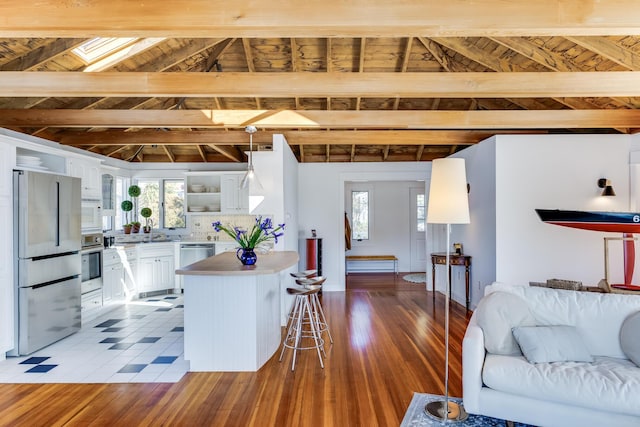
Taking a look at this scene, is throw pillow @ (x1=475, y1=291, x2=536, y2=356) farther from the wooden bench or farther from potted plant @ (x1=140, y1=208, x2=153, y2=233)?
the wooden bench

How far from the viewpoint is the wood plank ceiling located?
2328mm

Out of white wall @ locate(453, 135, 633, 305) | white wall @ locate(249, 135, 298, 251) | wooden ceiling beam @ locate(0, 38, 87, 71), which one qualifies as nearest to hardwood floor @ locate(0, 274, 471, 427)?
white wall @ locate(453, 135, 633, 305)

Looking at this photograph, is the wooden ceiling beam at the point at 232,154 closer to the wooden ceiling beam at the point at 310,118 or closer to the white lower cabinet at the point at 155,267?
the white lower cabinet at the point at 155,267

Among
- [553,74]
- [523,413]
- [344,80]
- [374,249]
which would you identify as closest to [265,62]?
[344,80]

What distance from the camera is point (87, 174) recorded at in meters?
5.49

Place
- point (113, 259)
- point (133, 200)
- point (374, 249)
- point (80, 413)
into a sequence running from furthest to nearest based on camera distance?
point (374, 249) → point (133, 200) → point (113, 259) → point (80, 413)

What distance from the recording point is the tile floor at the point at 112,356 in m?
3.55

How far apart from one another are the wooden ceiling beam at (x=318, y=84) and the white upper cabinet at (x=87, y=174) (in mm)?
1706

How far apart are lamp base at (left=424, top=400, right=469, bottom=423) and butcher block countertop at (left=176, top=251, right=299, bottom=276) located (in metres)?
1.65

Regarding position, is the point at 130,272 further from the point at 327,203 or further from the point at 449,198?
the point at 449,198

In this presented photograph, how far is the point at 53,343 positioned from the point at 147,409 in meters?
2.24

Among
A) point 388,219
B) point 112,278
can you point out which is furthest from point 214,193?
point 388,219

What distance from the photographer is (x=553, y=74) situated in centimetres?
355

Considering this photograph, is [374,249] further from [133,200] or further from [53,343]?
[53,343]
